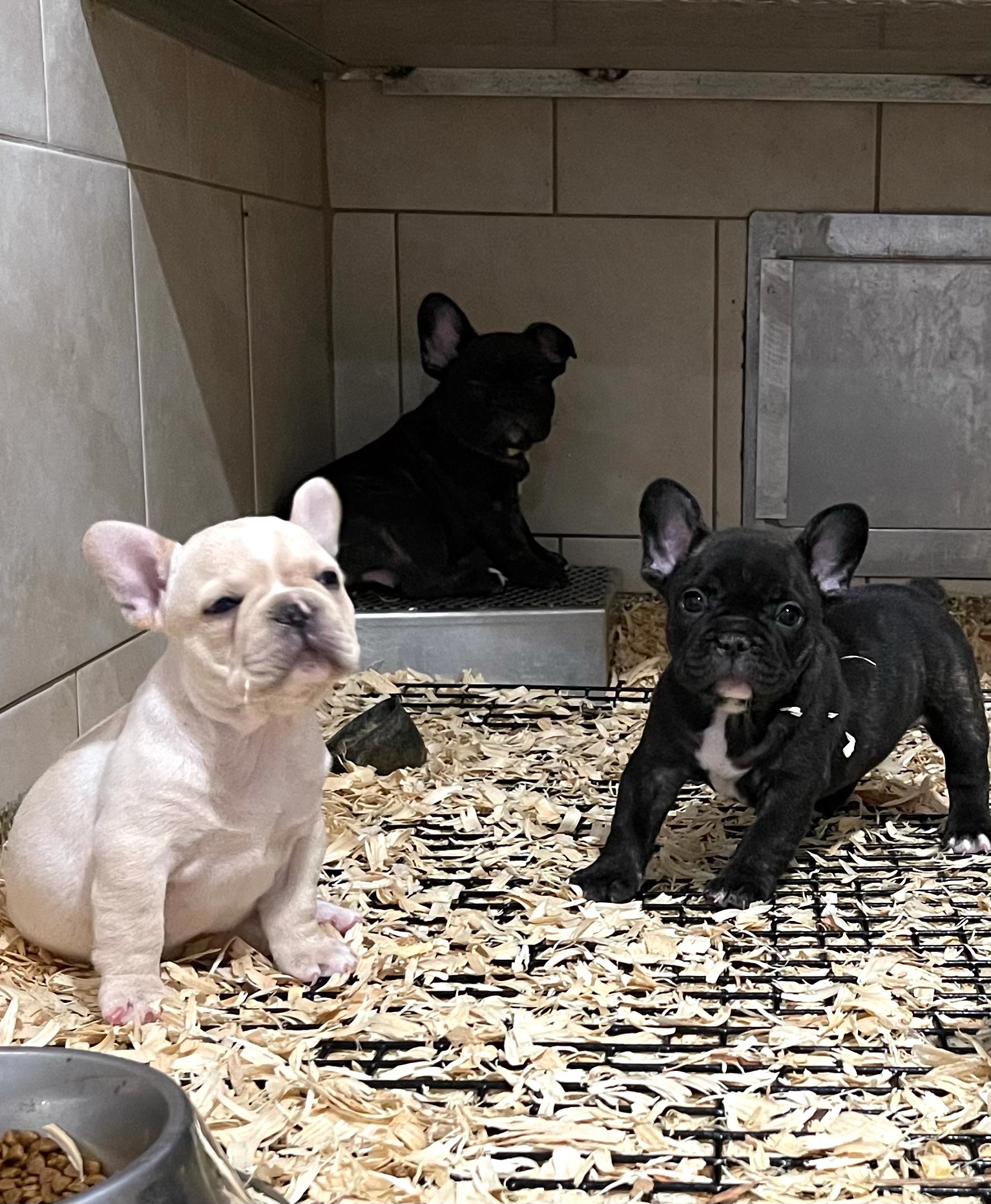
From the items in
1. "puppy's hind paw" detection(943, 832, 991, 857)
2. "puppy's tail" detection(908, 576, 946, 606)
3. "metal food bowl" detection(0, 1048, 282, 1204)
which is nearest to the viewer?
"metal food bowl" detection(0, 1048, 282, 1204)

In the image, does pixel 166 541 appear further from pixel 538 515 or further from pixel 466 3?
pixel 538 515

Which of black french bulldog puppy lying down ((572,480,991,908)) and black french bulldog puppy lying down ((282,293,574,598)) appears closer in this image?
black french bulldog puppy lying down ((572,480,991,908))

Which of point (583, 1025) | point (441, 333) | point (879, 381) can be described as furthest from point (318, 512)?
point (879, 381)

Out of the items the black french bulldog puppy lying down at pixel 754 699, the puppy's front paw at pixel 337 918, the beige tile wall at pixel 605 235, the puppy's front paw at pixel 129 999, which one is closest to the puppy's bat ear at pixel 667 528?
the black french bulldog puppy lying down at pixel 754 699

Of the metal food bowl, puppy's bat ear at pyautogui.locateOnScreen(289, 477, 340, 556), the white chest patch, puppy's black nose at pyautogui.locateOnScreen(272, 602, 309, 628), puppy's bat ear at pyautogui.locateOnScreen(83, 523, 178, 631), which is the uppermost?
puppy's bat ear at pyautogui.locateOnScreen(289, 477, 340, 556)

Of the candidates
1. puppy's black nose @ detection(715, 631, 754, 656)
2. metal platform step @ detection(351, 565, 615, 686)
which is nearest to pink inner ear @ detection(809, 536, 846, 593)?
puppy's black nose @ detection(715, 631, 754, 656)

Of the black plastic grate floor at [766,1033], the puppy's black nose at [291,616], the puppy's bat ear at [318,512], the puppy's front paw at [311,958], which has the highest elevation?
the puppy's bat ear at [318,512]

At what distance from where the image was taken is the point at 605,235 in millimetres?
4414

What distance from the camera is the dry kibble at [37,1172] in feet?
4.60

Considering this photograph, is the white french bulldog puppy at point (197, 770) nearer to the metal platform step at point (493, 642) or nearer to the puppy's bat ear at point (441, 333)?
the metal platform step at point (493, 642)

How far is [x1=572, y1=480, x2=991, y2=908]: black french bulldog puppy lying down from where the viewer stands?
7.47 ft

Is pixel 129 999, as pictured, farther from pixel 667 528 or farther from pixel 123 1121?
pixel 667 528

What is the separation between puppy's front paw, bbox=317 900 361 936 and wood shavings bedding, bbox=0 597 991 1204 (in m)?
0.03

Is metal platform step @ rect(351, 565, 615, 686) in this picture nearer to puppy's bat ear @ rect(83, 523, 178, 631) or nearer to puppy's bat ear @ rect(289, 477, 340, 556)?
puppy's bat ear @ rect(289, 477, 340, 556)
